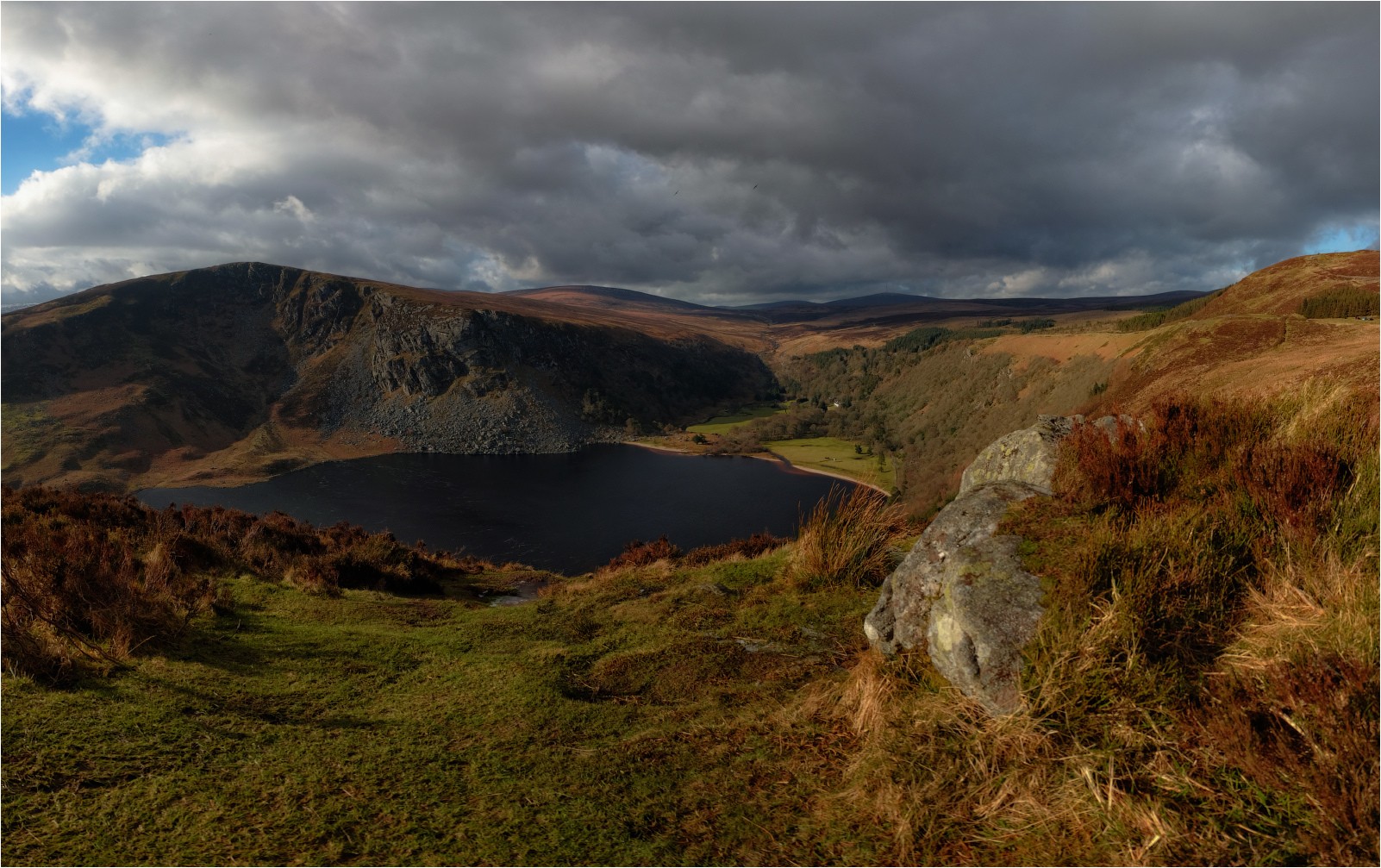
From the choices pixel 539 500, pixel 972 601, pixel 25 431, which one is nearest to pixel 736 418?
pixel 539 500

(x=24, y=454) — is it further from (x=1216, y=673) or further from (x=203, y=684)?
(x=1216, y=673)

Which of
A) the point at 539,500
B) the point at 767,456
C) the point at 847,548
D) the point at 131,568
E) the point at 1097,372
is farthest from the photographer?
the point at 767,456

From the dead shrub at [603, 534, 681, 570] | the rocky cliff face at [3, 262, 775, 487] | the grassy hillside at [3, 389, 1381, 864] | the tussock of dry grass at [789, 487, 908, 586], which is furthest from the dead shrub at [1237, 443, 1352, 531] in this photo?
the rocky cliff face at [3, 262, 775, 487]

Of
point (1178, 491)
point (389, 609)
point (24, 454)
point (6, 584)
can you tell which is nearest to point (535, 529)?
point (389, 609)

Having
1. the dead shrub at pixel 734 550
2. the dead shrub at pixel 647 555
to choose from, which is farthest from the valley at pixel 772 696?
the dead shrub at pixel 647 555

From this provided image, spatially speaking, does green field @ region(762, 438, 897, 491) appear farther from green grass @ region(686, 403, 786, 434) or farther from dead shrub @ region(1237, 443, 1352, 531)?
dead shrub @ region(1237, 443, 1352, 531)

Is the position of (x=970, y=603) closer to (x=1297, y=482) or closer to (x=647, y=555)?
(x=1297, y=482)
